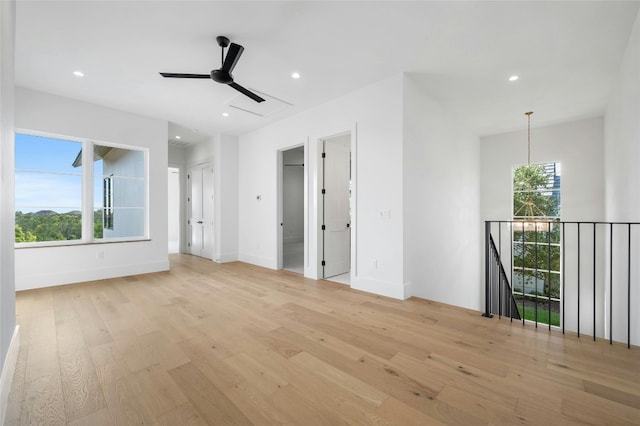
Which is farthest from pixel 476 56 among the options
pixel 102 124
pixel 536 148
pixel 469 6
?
pixel 102 124

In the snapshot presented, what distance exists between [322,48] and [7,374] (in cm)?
370

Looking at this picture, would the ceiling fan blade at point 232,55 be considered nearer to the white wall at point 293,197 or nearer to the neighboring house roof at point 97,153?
the neighboring house roof at point 97,153

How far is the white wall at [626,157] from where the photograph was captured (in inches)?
103

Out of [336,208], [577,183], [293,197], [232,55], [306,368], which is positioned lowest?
[306,368]

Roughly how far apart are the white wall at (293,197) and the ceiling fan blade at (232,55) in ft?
18.0

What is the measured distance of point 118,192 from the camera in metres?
4.88

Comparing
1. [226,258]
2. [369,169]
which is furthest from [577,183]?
[226,258]

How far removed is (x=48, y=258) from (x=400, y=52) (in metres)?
5.86

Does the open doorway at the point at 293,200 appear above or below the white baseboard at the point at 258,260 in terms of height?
above

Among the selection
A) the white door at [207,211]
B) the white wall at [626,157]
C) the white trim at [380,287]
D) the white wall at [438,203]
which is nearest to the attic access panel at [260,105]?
the white wall at [438,203]

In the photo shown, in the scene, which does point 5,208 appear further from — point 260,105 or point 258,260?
point 258,260

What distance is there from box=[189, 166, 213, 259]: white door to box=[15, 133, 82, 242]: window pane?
254 centimetres

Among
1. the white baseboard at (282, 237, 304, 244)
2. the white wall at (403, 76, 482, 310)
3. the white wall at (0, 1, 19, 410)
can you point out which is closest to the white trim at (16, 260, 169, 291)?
the white wall at (0, 1, 19, 410)

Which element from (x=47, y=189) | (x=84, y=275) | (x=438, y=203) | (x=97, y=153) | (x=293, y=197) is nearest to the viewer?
(x=47, y=189)
